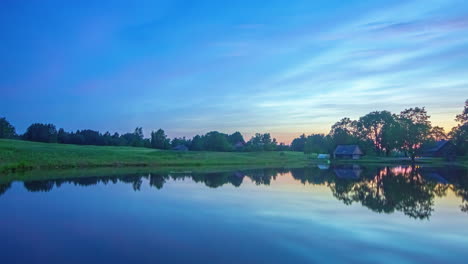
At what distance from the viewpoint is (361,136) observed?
108 meters

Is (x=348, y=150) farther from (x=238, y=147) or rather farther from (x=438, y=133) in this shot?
(x=238, y=147)

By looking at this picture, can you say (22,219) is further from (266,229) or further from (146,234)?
(266,229)

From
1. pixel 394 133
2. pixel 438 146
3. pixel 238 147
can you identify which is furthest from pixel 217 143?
pixel 438 146

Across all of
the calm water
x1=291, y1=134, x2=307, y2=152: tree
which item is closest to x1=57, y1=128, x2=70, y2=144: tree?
the calm water

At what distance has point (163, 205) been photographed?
17.5m

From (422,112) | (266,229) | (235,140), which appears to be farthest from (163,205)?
(235,140)

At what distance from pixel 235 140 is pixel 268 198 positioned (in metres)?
153

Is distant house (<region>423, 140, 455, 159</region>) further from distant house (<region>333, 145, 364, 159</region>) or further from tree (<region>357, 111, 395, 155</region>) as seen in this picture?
distant house (<region>333, 145, 364, 159</region>)

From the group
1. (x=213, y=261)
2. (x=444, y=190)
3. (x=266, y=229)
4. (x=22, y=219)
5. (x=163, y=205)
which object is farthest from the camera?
(x=444, y=190)

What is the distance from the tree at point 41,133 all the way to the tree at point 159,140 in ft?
118

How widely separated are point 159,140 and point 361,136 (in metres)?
75.6

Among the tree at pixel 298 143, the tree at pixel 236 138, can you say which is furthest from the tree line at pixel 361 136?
the tree at pixel 298 143

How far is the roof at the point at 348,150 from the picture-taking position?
330 ft

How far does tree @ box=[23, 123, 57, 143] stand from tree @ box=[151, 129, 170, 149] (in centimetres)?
3587
